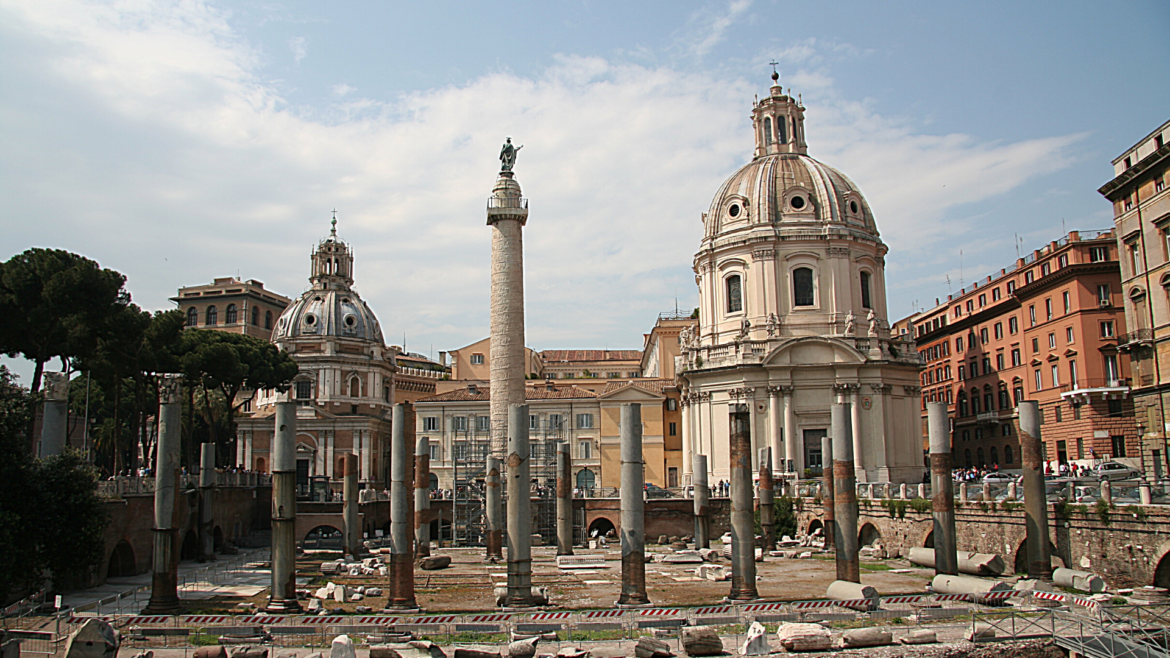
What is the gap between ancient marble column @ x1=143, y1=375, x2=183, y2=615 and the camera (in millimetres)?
22141

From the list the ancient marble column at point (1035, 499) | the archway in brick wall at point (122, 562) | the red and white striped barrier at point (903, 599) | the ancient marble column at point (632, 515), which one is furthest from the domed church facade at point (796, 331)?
the archway in brick wall at point (122, 562)

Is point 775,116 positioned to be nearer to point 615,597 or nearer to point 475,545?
point 475,545

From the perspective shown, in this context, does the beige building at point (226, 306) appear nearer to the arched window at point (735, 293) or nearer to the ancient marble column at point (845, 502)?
the arched window at point (735, 293)

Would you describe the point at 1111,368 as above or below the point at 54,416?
above

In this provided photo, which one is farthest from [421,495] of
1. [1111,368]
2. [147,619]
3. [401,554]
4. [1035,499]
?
[1111,368]

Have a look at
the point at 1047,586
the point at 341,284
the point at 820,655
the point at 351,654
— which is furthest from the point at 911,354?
the point at 341,284

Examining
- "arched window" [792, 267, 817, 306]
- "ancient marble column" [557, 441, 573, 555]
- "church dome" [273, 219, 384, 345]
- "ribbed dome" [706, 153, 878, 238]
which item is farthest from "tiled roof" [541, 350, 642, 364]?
"ancient marble column" [557, 441, 573, 555]

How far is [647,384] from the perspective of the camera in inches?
2576

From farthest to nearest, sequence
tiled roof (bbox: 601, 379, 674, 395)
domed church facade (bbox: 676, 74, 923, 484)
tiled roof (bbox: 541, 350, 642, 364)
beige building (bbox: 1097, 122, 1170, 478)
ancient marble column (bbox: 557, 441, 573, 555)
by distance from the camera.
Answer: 1. tiled roof (bbox: 541, 350, 642, 364)
2. tiled roof (bbox: 601, 379, 674, 395)
3. domed church facade (bbox: 676, 74, 923, 484)
4. ancient marble column (bbox: 557, 441, 573, 555)
5. beige building (bbox: 1097, 122, 1170, 478)

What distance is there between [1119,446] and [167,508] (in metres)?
44.2

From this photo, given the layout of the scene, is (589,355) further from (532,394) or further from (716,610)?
(716,610)

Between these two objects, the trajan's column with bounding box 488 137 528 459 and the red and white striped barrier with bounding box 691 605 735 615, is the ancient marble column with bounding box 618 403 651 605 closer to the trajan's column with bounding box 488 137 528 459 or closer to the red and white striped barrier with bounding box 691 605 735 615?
the red and white striped barrier with bounding box 691 605 735 615

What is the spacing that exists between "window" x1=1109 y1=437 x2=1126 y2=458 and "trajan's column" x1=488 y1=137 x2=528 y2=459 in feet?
98.2

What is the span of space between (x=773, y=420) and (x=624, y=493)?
98.7 ft
